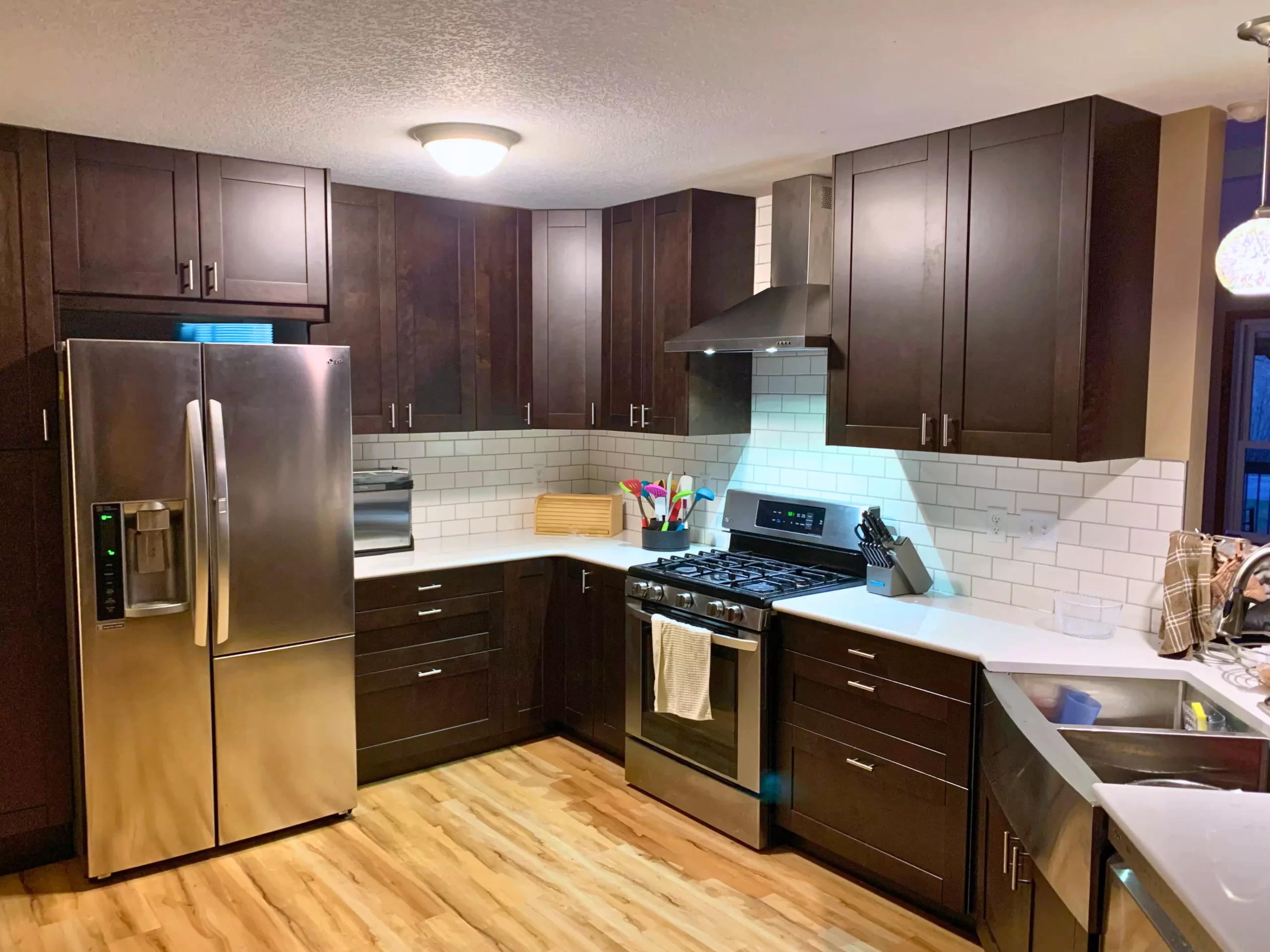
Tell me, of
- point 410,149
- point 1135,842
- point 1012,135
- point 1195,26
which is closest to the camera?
point 1135,842

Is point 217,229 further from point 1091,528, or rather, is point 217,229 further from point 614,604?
point 1091,528

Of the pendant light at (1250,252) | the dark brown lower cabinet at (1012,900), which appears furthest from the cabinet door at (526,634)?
the pendant light at (1250,252)

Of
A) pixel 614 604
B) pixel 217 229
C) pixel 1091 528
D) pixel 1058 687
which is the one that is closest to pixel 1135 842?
pixel 1058 687

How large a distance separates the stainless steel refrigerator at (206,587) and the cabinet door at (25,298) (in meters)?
0.22

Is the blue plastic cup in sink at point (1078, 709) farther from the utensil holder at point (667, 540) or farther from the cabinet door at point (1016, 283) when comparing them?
the utensil holder at point (667, 540)

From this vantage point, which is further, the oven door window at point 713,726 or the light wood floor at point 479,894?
the oven door window at point 713,726

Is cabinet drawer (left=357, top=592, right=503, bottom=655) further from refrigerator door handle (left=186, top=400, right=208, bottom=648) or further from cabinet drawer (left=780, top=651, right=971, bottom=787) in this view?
cabinet drawer (left=780, top=651, right=971, bottom=787)

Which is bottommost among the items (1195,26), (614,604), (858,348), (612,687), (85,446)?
(612,687)

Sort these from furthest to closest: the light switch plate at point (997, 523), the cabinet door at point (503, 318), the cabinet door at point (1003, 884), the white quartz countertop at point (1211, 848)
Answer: the cabinet door at point (503, 318), the light switch plate at point (997, 523), the cabinet door at point (1003, 884), the white quartz countertop at point (1211, 848)

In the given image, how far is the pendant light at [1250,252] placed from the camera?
6.70ft

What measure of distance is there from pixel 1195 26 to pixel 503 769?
355 cm

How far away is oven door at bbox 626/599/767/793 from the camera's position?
11.0 ft

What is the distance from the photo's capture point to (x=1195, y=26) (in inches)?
85.0

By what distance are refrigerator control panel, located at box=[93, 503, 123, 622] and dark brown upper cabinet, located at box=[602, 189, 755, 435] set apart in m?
2.15
